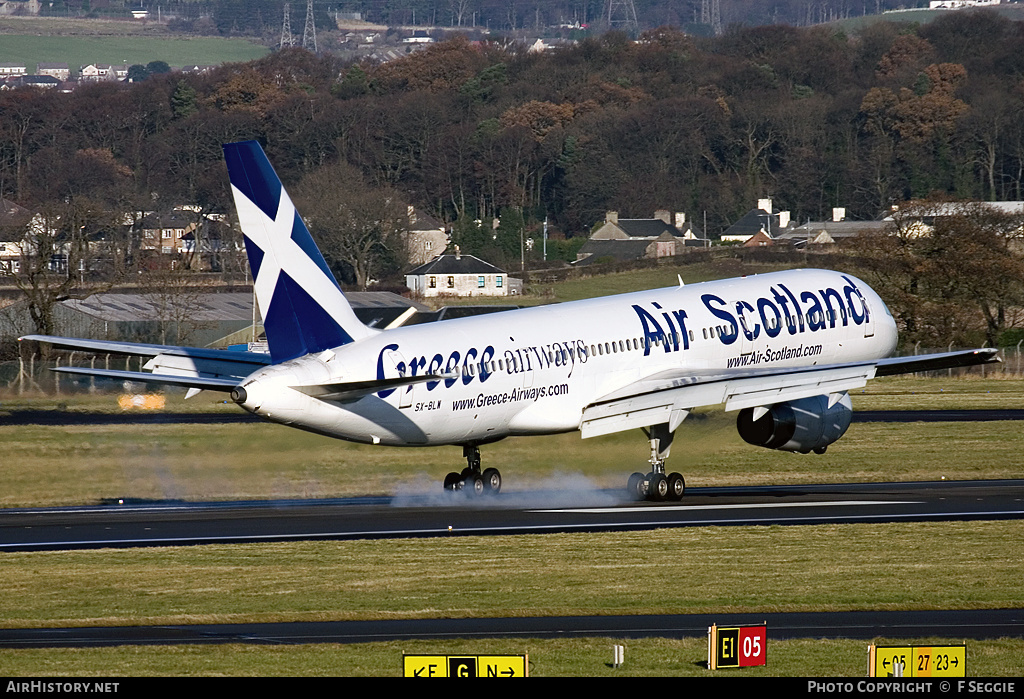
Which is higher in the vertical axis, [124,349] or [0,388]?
[124,349]

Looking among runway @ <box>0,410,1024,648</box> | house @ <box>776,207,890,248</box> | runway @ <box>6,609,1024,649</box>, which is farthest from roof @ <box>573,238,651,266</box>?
runway @ <box>6,609,1024,649</box>

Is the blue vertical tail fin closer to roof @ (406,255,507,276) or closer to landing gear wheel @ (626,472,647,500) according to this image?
landing gear wheel @ (626,472,647,500)

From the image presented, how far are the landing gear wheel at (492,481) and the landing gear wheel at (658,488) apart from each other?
384 centimetres

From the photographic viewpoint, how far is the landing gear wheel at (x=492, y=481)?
40.7 meters

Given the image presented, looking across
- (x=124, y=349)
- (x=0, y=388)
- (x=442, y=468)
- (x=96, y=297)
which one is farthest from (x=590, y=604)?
(x=96, y=297)

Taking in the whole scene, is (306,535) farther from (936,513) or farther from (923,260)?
(923,260)

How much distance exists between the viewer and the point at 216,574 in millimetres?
28641

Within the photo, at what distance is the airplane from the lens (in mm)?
34938

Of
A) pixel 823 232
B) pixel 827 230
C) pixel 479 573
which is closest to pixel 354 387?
pixel 479 573

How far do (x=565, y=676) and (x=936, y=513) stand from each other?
60.6ft

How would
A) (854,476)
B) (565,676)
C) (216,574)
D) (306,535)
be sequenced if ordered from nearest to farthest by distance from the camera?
(565,676) < (216,574) < (306,535) < (854,476)

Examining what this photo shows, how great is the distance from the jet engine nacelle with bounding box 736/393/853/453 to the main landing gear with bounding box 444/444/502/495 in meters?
6.58

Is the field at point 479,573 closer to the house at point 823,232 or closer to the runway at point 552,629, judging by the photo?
the runway at point 552,629

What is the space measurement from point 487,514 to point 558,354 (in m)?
4.93
